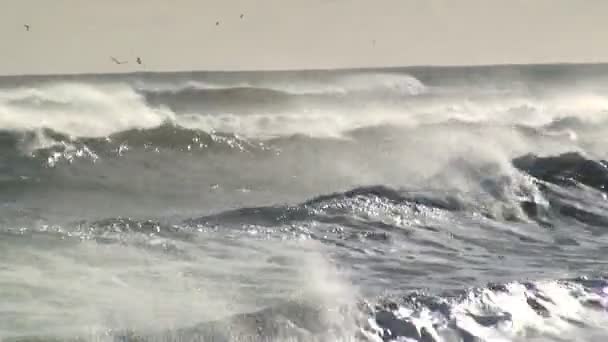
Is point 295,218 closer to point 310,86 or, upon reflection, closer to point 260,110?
point 260,110

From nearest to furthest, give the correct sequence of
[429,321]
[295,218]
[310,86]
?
[429,321] < [295,218] < [310,86]

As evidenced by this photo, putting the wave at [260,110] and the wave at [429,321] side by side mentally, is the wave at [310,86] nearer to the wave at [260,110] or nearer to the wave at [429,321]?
the wave at [260,110]

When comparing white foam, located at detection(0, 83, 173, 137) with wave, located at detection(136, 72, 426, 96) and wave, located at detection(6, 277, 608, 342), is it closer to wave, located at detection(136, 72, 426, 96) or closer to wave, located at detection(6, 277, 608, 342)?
wave, located at detection(136, 72, 426, 96)

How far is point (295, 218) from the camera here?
3734 mm

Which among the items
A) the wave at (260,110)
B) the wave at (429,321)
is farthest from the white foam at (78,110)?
the wave at (429,321)

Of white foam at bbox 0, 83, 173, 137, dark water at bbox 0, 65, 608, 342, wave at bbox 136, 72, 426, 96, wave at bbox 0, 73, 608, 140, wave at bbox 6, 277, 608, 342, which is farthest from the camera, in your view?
wave at bbox 136, 72, 426, 96

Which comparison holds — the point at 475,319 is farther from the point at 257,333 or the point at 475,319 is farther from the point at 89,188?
the point at 89,188

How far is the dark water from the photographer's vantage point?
2328 millimetres

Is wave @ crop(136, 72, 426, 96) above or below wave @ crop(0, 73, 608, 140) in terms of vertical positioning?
above

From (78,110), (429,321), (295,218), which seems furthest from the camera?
(78,110)

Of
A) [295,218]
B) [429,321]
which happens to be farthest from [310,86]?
[429,321]

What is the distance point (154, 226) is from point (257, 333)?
4.67 feet

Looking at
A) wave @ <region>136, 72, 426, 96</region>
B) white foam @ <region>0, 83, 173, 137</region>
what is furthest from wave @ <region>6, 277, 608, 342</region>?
wave @ <region>136, 72, 426, 96</region>

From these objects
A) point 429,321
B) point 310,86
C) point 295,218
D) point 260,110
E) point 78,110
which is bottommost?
point 429,321
